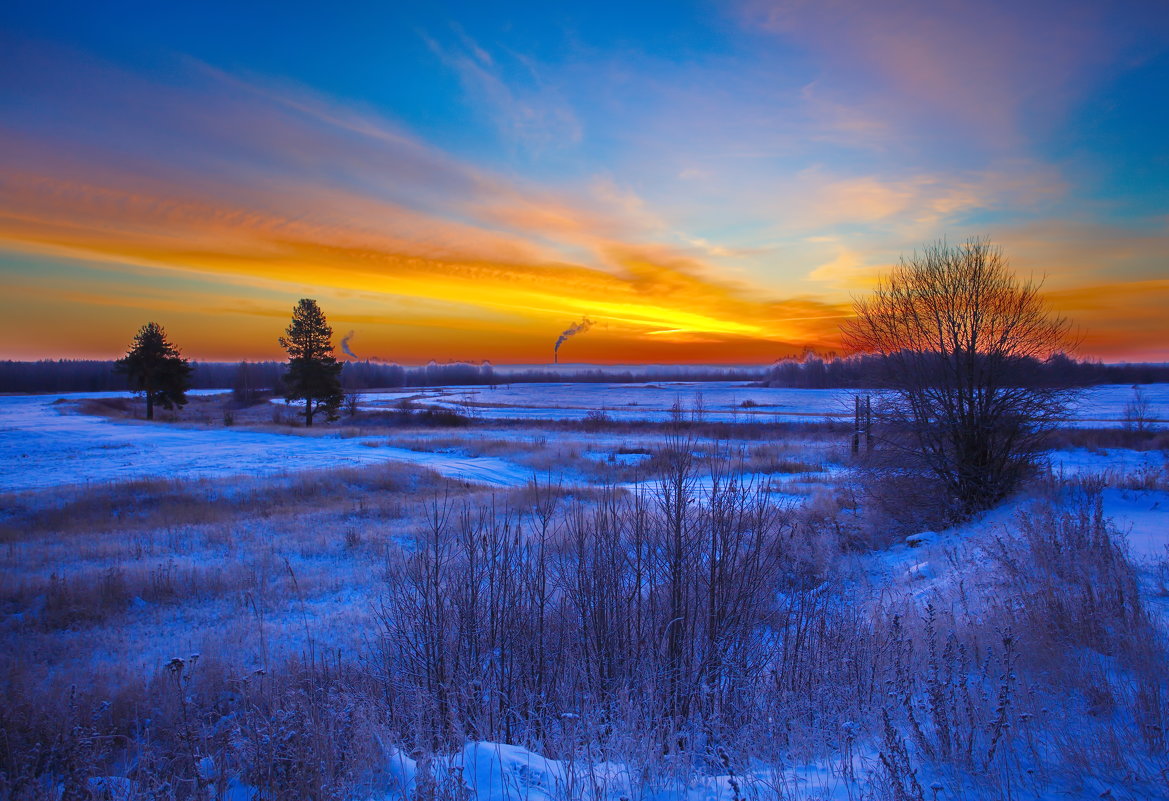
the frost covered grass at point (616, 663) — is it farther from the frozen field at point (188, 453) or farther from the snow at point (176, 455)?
the snow at point (176, 455)

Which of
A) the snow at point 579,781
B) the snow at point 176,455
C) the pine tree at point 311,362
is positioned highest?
the pine tree at point 311,362

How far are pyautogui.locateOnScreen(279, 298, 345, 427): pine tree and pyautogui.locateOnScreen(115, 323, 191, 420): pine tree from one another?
14252mm

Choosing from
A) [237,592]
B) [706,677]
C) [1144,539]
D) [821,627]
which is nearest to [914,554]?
[1144,539]

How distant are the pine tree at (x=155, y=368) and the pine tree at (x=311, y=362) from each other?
14.3 metres

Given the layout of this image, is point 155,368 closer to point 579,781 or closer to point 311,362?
point 311,362

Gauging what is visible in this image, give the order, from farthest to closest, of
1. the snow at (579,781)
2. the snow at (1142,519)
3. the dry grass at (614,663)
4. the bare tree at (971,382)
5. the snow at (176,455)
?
1. the snow at (176,455)
2. the bare tree at (971,382)
3. the snow at (1142,519)
4. the dry grass at (614,663)
5. the snow at (579,781)

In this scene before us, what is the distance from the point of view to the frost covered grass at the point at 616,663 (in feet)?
12.1

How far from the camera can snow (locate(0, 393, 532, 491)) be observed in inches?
867

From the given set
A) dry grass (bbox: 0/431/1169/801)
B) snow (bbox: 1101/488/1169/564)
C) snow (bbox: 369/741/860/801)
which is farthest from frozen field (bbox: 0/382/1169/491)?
snow (bbox: 369/741/860/801)

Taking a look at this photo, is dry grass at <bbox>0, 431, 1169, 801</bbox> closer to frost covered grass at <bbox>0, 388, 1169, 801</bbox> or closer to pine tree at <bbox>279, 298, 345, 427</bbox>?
frost covered grass at <bbox>0, 388, 1169, 801</bbox>

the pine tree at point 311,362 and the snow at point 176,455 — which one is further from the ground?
the pine tree at point 311,362

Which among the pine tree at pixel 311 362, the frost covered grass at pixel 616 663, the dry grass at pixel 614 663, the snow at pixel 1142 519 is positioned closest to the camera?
the frost covered grass at pixel 616 663

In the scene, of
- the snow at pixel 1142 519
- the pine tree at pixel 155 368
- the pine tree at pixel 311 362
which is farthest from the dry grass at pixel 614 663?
the pine tree at pixel 155 368

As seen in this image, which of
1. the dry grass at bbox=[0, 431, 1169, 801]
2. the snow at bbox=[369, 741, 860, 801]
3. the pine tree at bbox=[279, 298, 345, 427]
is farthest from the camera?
the pine tree at bbox=[279, 298, 345, 427]
